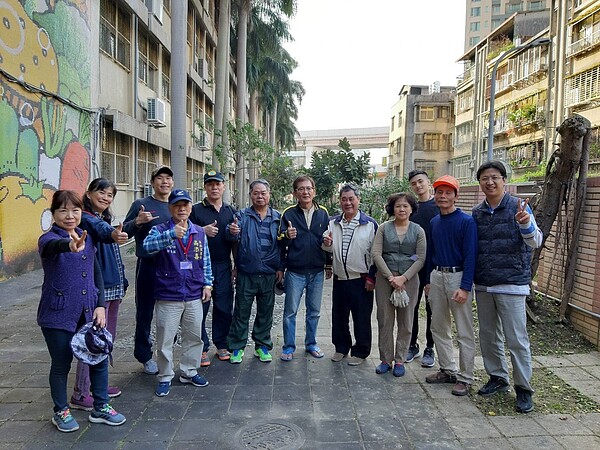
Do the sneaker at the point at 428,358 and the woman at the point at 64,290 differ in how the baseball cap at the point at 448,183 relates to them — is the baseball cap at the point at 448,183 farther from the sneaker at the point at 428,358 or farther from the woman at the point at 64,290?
the woman at the point at 64,290

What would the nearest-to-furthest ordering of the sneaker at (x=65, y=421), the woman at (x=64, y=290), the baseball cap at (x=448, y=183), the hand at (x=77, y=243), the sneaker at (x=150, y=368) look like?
the hand at (x=77, y=243)
the woman at (x=64, y=290)
the sneaker at (x=65, y=421)
the baseball cap at (x=448, y=183)
the sneaker at (x=150, y=368)

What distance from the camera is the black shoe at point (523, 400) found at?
3.71 m

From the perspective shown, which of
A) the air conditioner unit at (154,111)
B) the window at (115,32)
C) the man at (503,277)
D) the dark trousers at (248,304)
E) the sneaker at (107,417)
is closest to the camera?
the sneaker at (107,417)

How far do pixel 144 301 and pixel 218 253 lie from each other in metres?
0.84

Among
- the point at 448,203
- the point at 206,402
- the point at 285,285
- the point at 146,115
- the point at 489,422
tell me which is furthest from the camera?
the point at 146,115

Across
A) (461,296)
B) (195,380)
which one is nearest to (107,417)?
(195,380)

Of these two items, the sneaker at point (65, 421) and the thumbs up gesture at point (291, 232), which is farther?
the thumbs up gesture at point (291, 232)

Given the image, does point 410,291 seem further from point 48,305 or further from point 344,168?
point 344,168

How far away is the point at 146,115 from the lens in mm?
14180

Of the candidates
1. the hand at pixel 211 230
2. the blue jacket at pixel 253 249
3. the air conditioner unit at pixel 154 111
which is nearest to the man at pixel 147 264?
the hand at pixel 211 230

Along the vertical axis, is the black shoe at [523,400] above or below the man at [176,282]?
below

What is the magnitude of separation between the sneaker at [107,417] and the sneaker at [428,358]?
116 inches

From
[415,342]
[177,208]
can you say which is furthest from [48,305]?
[415,342]

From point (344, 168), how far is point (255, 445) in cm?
904
